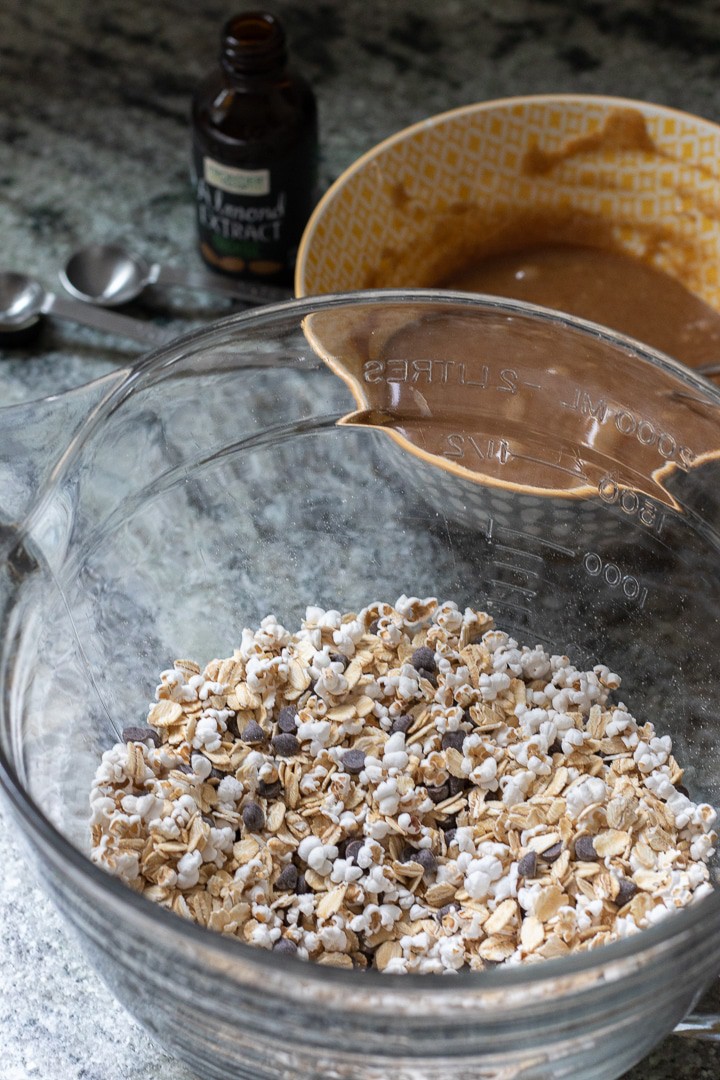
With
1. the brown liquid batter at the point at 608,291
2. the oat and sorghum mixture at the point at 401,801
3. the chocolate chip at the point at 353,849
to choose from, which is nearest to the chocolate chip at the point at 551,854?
the oat and sorghum mixture at the point at 401,801

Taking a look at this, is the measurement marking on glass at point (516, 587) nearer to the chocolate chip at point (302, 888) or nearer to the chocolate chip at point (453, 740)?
the chocolate chip at point (453, 740)

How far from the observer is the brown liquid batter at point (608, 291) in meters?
1.17

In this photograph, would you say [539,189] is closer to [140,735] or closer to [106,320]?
[106,320]

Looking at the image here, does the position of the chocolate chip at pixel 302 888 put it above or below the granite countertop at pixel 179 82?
below

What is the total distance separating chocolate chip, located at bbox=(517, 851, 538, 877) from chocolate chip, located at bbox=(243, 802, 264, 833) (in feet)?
0.55

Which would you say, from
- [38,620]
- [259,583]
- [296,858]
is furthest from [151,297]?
[296,858]

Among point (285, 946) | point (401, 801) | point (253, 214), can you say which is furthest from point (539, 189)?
point (285, 946)

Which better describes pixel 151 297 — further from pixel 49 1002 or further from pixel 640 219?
pixel 49 1002

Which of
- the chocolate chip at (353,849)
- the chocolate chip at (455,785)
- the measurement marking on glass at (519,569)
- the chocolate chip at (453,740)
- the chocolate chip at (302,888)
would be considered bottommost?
the chocolate chip at (302,888)

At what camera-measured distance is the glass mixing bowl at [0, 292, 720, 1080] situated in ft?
2.56

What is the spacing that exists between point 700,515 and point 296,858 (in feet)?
1.18

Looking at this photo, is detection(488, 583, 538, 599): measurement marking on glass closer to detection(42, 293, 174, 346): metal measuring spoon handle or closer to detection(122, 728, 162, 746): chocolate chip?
detection(122, 728, 162, 746): chocolate chip

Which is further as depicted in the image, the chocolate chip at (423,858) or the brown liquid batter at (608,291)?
the brown liquid batter at (608,291)

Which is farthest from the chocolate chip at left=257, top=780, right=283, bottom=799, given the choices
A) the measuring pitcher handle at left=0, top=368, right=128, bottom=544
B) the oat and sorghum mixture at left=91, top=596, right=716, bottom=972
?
the measuring pitcher handle at left=0, top=368, right=128, bottom=544
